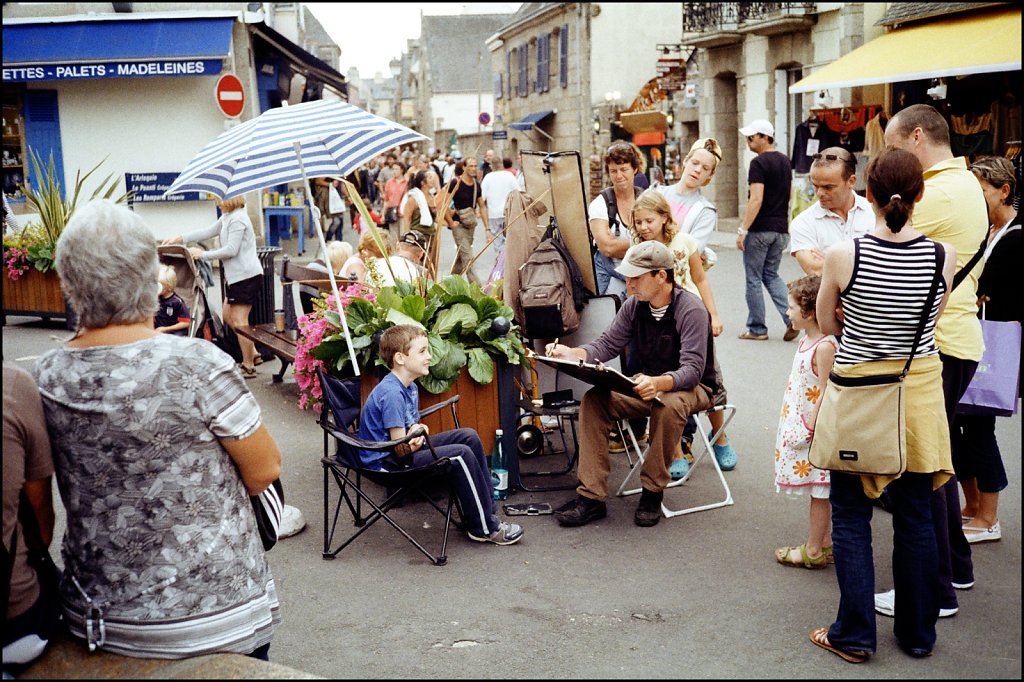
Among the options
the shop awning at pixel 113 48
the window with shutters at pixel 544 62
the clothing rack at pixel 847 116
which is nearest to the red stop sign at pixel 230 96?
the shop awning at pixel 113 48

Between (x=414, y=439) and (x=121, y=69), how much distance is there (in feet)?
47.8

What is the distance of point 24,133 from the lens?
18.5m

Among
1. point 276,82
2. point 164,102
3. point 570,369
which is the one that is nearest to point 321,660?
point 570,369

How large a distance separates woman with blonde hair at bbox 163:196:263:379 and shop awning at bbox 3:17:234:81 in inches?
343

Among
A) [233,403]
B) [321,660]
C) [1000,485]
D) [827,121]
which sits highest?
[827,121]

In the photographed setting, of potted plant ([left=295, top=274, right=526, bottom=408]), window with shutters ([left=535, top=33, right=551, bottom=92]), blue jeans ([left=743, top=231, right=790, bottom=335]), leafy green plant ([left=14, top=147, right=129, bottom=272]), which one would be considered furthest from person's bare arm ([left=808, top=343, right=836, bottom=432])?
window with shutters ([left=535, top=33, right=551, bottom=92])

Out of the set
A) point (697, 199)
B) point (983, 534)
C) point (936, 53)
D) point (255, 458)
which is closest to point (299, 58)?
point (936, 53)

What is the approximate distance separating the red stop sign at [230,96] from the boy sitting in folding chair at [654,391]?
11.0 meters

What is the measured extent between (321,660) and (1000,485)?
10.6 feet

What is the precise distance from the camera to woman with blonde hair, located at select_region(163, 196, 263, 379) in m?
9.48

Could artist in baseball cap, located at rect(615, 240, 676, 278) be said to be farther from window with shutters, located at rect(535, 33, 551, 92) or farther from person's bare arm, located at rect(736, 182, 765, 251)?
window with shutters, located at rect(535, 33, 551, 92)

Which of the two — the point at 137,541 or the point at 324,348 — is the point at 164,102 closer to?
the point at 324,348

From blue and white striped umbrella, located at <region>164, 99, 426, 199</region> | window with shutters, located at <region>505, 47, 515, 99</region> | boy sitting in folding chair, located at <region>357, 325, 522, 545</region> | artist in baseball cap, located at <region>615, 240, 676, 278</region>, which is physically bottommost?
boy sitting in folding chair, located at <region>357, 325, 522, 545</region>

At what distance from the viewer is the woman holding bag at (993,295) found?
491 centimetres
